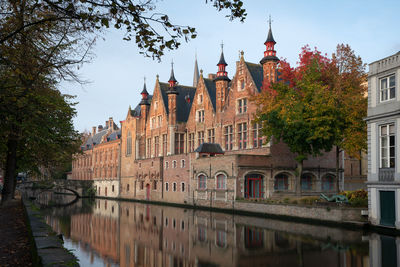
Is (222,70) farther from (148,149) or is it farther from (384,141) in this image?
(384,141)

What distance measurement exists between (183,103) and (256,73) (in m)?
15.7

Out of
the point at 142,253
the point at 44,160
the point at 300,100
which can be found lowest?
the point at 142,253

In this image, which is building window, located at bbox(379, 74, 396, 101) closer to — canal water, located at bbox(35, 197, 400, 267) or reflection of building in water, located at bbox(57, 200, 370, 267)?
canal water, located at bbox(35, 197, 400, 267)

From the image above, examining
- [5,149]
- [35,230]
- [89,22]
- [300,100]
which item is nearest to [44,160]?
[5,149]

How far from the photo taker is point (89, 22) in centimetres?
859

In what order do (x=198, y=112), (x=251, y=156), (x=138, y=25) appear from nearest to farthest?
(x=138, y=25)
(x=251, y=156)
(x=198, y=112)

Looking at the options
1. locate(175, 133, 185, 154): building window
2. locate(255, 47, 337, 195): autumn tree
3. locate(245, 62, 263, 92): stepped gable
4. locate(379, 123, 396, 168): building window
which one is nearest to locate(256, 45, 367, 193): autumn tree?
locate(255, 47, 337, 195): autumn tree

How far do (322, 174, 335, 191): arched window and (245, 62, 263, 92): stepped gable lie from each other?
428 inches

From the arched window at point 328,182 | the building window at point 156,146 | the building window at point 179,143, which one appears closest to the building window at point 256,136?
the arched window at point 328,182

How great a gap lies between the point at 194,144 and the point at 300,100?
20720 millimetres

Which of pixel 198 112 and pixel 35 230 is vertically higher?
pixel 198 112

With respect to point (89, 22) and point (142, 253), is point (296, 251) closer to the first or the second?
point (142, 253)

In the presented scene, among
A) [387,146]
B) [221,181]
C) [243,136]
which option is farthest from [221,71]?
[387,146]

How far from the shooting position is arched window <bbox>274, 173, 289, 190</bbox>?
3676 cm
